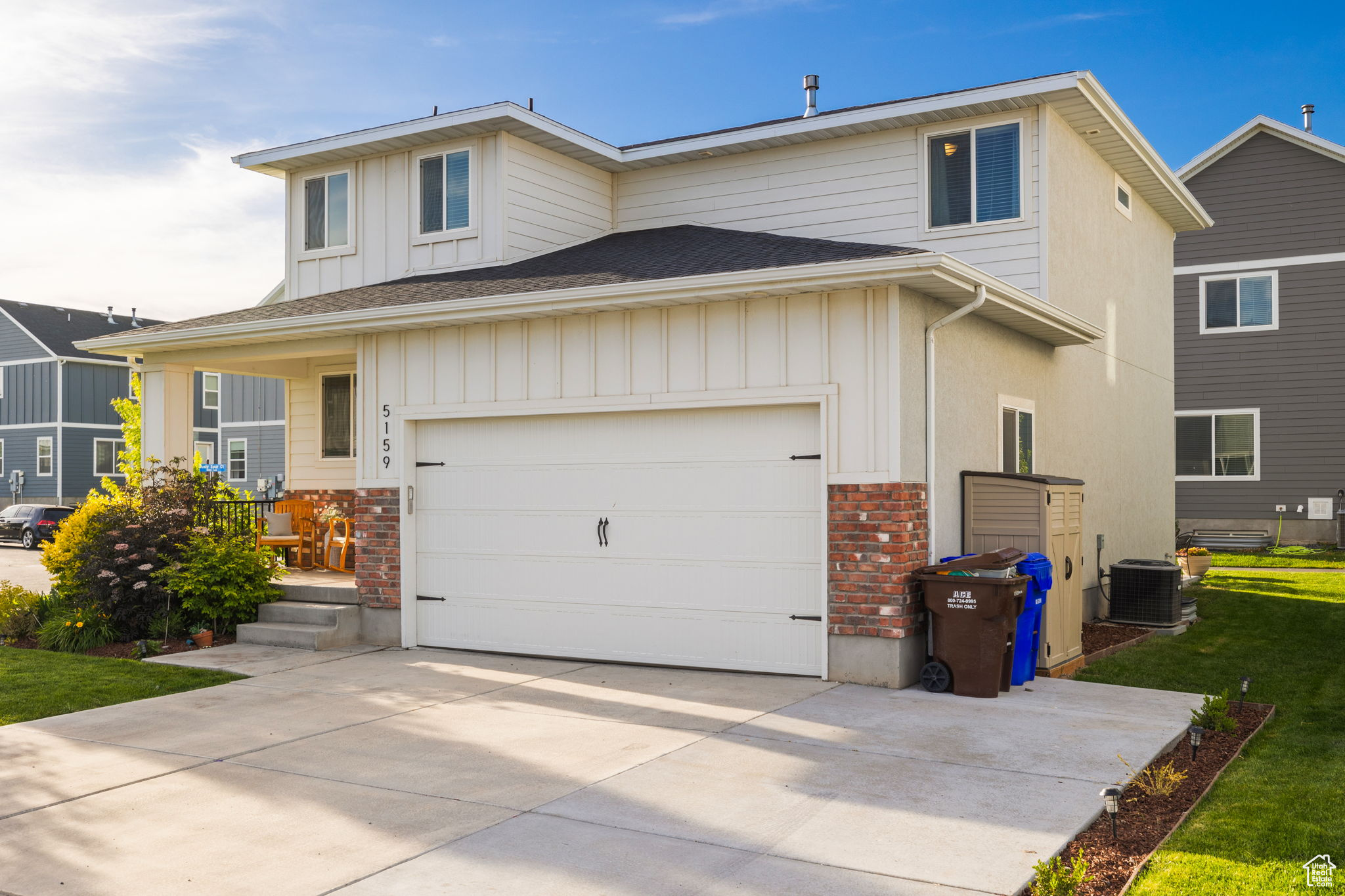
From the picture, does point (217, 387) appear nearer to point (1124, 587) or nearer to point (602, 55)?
point (602, 55)

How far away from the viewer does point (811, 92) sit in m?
14.0

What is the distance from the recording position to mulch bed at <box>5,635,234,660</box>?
1065 centimetres

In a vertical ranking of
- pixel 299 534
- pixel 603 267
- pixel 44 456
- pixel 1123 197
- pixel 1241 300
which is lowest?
pixel 299 534

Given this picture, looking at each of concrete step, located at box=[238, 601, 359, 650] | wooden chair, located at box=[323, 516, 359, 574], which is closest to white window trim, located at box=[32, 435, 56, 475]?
wooden chair, located at box=[323, 516, 359, 574]

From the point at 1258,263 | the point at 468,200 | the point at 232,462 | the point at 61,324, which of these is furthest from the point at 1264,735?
the point at 61,324

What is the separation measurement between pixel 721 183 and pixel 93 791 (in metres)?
9.89

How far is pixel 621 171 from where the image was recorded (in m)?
14.3

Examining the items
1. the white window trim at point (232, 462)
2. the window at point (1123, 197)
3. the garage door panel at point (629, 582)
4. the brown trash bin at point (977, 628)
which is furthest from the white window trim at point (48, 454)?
the brown trash bin at point (977, 628)

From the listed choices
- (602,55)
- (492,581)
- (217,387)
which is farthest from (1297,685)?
(217,387)

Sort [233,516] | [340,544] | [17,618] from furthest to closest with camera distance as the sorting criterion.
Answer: [340,544], [233,516], [17,618]

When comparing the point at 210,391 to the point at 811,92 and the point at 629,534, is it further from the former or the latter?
the point at 629,534

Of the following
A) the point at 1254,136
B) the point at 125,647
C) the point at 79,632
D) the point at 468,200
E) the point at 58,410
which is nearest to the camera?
the point at 125,647

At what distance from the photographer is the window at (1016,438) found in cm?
1102

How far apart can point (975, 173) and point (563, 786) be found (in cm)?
848
